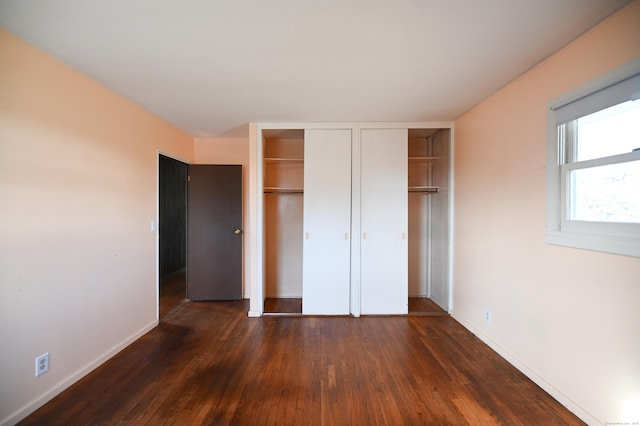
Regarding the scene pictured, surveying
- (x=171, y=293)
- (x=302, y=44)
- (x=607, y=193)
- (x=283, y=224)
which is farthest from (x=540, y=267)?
(x=171, y=293)

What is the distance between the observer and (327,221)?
119 inches

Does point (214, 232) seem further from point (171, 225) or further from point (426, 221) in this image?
point (426, 221)

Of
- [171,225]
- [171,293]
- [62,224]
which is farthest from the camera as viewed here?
[171,225]

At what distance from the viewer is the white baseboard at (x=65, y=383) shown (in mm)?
1474

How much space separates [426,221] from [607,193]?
217 centimetres

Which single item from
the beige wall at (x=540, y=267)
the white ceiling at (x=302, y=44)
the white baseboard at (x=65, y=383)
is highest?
the white ceiling at (x=302, y=44)

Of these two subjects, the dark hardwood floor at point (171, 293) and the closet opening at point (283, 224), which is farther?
the closet opening at point (283, 224)

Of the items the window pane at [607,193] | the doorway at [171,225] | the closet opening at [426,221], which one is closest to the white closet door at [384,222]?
the closet opening at [426,221]

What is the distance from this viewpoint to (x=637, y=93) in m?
1.28

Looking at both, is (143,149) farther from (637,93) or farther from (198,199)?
(637,93)

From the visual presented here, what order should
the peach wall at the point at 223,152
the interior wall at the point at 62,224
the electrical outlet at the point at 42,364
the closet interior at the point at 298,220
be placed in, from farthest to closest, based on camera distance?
1. the peach wall at the point at 223,152
2. the closet interior at the point at 298,220
3. the electrical outlet at the point at 42,364
4. the interior wall at the point at 62,224

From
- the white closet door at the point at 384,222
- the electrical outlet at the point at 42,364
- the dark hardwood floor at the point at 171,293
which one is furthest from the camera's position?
the dark hardwood floor at the point at 171,293

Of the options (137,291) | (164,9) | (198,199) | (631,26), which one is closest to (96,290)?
(137,291)

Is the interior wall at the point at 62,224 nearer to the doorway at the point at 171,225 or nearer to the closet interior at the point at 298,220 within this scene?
the closet interior at the point at 298,220
